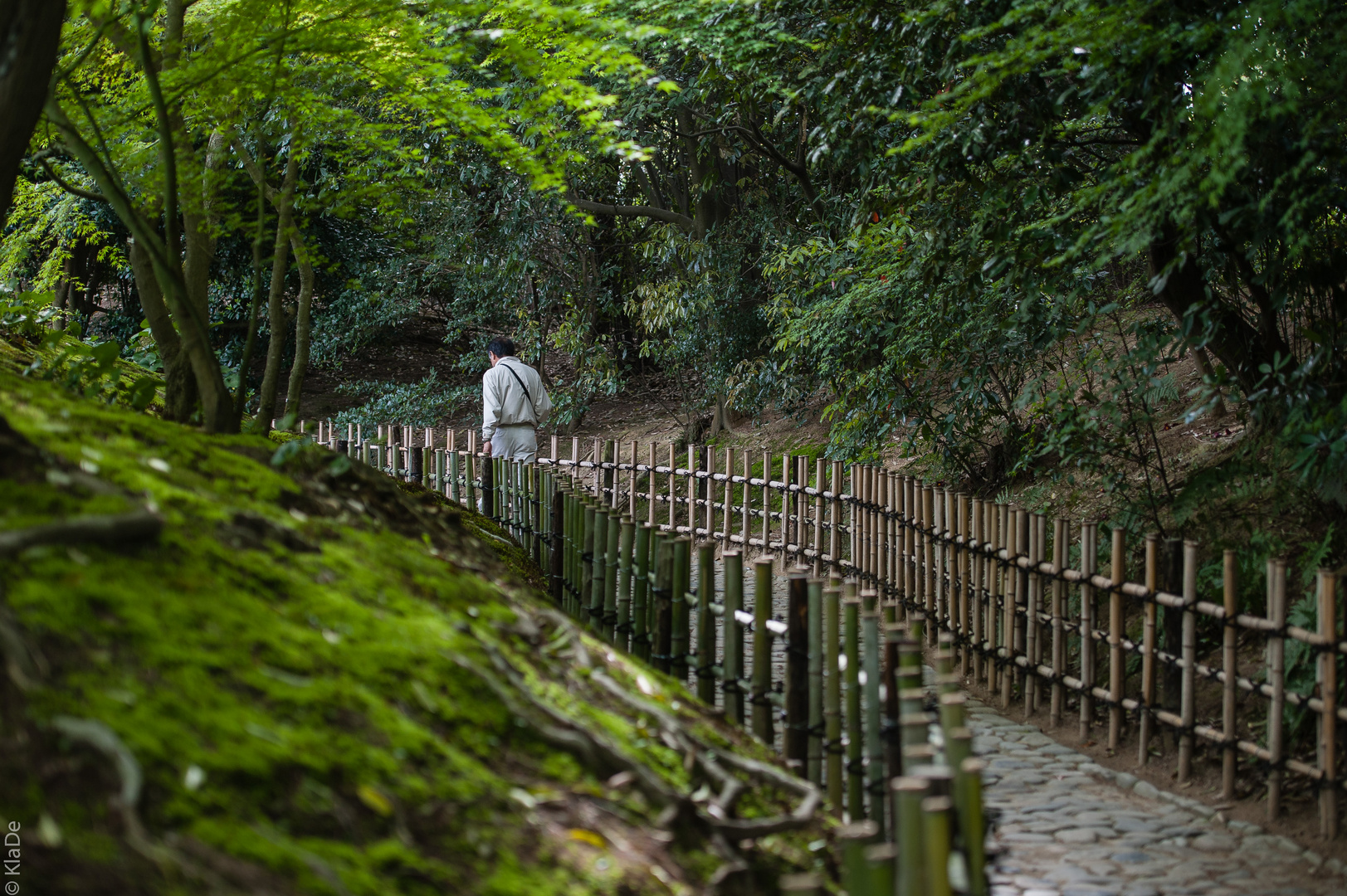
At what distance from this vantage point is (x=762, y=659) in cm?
396

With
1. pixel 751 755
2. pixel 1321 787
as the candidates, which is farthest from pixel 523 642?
pixel 1321 787

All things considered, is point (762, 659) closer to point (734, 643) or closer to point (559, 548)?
point (734, 643)

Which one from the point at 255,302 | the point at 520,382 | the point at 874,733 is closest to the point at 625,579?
the point at 874,733

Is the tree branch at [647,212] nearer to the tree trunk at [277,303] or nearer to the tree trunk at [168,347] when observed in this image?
the tree trunk at [277,303]

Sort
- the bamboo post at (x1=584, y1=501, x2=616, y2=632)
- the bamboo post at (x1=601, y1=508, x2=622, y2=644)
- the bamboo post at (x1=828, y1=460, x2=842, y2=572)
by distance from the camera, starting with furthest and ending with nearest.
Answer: the bamboo post at (x1=828, y1=460, x2=842, y2=572) < the bamboo post at (x1=584, y1=501, x2=616, y2=632) < the bamboo post at (x1=601, y1=508, x2=622, y2=644)

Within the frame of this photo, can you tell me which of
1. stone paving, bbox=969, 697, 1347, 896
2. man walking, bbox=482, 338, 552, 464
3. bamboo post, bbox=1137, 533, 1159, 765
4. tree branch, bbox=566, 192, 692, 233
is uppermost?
tree branch, bbox=566, 192, 692, 233

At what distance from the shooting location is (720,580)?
357 inches

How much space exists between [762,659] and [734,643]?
0.25m

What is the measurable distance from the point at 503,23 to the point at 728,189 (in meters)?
7.61

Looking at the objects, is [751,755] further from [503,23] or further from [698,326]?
[698,326]

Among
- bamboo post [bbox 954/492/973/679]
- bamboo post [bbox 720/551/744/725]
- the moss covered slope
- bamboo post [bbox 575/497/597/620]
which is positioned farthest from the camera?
bamboo post [bbox 954/492/973/679]


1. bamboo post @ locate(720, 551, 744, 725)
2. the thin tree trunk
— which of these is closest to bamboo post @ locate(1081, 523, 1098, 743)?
bamboo post @ locate(720, 551, 744, 725)

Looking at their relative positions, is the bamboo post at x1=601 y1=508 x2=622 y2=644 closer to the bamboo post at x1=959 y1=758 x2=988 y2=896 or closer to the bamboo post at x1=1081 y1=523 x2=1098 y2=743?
the bamboo post at x1=1081 y1=523 x2=1098 y2=743

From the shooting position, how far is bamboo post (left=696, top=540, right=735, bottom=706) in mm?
4238
